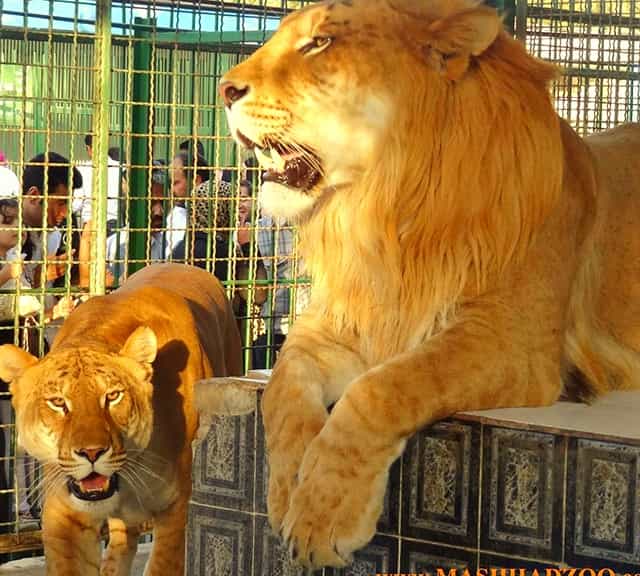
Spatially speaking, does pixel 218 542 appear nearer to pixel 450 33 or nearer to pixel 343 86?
pixel 343 86

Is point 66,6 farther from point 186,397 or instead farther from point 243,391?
point 243,391

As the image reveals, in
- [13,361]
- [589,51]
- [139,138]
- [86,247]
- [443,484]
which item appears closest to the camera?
[443,484]

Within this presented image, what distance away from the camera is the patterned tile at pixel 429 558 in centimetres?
270

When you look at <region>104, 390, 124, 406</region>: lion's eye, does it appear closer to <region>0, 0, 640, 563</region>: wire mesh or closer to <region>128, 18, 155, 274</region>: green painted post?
<region>0, 0, 640, 563</region>: wire mesh

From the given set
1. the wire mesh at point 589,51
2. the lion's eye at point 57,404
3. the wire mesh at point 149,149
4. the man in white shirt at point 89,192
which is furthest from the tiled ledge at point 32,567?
the wire mesh at point 589,51

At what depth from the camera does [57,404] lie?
15.9 ft

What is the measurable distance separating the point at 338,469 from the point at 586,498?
1.49ft

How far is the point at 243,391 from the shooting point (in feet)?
9.91

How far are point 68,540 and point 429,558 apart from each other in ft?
8.29

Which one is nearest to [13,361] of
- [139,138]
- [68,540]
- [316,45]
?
[68,540]

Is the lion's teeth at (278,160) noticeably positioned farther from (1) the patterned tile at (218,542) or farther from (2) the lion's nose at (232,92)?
(1) the patterned tile at (218,542)

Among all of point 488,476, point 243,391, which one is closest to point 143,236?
point 243,391

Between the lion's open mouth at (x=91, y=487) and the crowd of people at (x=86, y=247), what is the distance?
29.1 inches

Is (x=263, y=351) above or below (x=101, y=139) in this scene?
below
